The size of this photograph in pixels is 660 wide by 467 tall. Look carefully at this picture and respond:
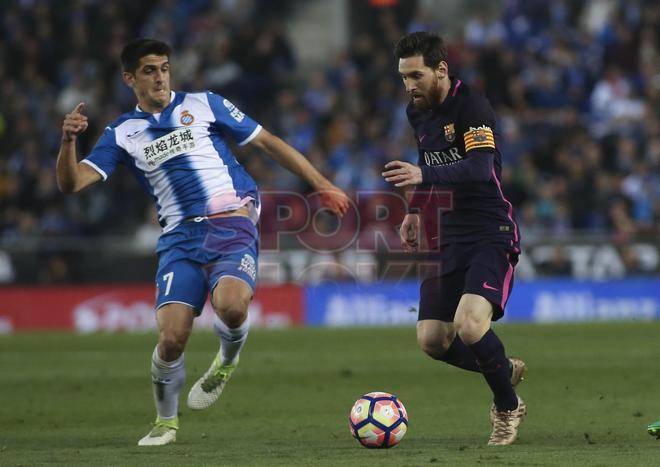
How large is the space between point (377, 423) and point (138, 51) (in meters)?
2.83

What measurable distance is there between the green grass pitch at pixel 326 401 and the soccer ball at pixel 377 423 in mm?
122

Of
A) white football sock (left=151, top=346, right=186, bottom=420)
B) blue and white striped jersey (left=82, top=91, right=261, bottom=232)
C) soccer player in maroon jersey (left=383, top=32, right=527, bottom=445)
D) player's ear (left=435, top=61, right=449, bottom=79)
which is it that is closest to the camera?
soccer player in maroon jersey (left=383, top=32, right=527, bottom=445)

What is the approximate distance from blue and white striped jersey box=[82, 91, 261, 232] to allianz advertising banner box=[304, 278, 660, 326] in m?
10.6

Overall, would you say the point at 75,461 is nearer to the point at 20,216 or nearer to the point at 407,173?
the point at 407,173

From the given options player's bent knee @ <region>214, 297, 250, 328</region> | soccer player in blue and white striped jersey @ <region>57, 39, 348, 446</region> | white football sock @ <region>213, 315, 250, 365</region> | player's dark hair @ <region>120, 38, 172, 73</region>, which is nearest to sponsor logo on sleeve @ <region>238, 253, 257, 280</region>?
soccer player in blue and white striped jersey @ <region>57, 39, 348, 446</region>

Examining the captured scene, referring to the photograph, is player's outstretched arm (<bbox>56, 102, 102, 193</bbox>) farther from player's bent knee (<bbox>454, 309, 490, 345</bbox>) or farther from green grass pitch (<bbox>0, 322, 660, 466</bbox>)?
player's bent knee (<bbox>454, 309, 490, 345</bbox>)

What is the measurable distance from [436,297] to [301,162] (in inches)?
47.8

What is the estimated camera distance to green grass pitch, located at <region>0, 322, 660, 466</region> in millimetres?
7004

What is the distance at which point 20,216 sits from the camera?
65.9ft

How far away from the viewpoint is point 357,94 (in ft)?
71.0

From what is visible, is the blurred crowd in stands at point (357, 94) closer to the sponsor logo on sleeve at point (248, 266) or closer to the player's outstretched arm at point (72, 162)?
the sponsor logo on sleeve at point (248, 266)

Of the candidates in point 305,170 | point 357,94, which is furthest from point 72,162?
point 357,94

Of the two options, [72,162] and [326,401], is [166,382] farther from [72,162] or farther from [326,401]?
[326,401]

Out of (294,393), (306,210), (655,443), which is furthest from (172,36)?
(655,443)
